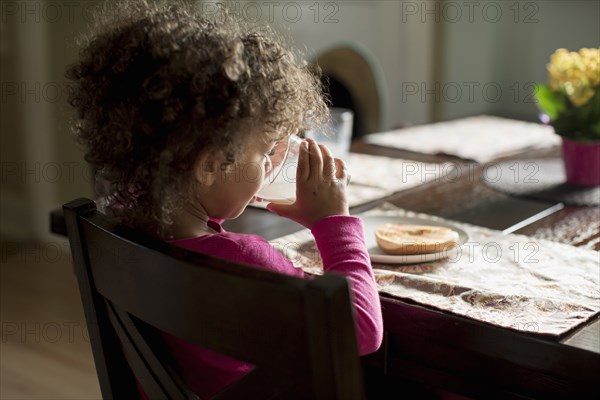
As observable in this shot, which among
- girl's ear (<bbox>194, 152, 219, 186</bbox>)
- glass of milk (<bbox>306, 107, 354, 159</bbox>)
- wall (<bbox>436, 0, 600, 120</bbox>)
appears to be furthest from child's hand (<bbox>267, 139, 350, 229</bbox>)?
wall (<bbox>436, 0, 600, 120</bbox>)

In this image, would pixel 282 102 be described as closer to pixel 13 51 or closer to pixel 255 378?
pixel 255 378

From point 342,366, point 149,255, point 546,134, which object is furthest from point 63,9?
point 342,366

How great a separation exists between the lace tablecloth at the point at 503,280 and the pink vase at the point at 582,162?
419mm

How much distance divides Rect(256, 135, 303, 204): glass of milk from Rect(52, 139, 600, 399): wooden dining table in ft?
0.67

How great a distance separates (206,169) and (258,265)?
145 mm

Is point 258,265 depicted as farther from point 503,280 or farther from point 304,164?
point 503,280

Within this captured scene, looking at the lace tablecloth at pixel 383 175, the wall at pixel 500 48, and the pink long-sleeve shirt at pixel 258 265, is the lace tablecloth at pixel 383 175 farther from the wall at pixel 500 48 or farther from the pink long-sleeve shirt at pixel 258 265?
the wall at pixel 500 48

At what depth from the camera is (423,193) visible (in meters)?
1.60

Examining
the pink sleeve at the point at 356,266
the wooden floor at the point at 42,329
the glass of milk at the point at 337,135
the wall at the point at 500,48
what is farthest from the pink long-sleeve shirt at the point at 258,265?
the wall at the point at 500,48

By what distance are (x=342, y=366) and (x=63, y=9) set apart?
274 cm

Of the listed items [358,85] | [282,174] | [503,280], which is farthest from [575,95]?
[358,85]

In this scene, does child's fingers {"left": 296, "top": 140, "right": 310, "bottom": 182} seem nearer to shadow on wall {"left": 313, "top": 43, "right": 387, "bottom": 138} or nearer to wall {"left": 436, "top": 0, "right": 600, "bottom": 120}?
shadow on wall {"left": 313, "top": 43, "right": 387, "bottom": 138}

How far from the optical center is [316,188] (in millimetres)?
1032

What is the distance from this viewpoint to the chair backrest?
2.09 feet
